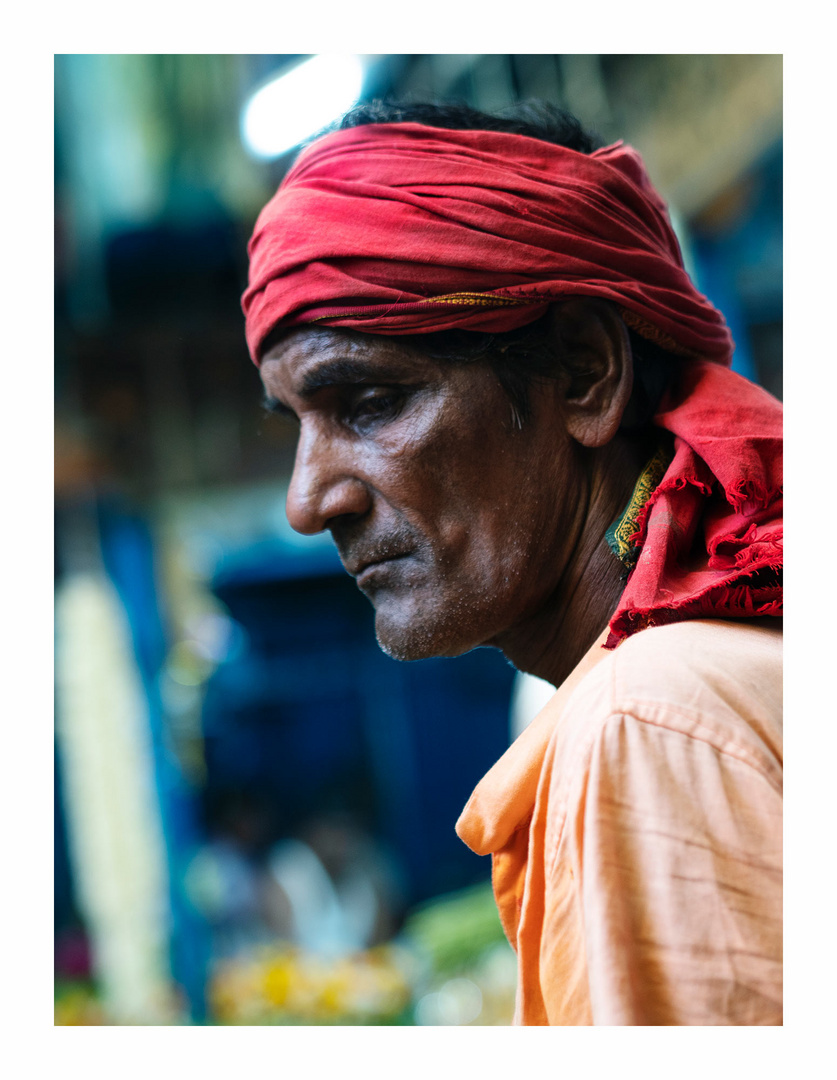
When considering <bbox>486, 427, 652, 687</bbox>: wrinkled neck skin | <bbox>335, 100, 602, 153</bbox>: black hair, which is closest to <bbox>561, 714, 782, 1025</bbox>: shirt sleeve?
<bbox>486, 427, 652, 687</bbox>: wrinkled neck skin

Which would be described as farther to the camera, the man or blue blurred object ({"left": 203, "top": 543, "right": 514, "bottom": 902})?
blue blurred object ({"left": 203, "top": 543, "right": 514, "bottom": 902})

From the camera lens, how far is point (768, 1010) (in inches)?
32.4

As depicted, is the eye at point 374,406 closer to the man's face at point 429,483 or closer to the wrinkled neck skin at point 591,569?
the man's face at point 429,483

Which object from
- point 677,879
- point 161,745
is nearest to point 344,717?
point 161,745

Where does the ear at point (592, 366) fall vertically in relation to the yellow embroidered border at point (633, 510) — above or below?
above

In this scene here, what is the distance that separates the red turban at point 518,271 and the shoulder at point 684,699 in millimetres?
122

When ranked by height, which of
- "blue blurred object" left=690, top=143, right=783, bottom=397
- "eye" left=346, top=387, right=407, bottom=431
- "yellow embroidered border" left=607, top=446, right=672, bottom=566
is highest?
"blue blurred object" left=690, top=143, right=783, bottom=397

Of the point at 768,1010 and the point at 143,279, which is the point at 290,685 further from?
the point at 768,1010

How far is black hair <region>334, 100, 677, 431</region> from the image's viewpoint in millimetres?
1180

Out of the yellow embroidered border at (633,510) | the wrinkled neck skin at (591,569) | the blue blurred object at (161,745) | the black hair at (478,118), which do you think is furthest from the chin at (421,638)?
the blue blurred object at (161,745)

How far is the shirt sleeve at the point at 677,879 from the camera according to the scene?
0.80 m

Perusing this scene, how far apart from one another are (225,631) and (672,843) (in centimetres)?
522

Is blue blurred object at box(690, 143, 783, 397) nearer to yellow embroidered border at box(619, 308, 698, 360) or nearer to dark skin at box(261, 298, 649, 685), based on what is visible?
yellow embroidered border at box(619, 308, 698, 360)
